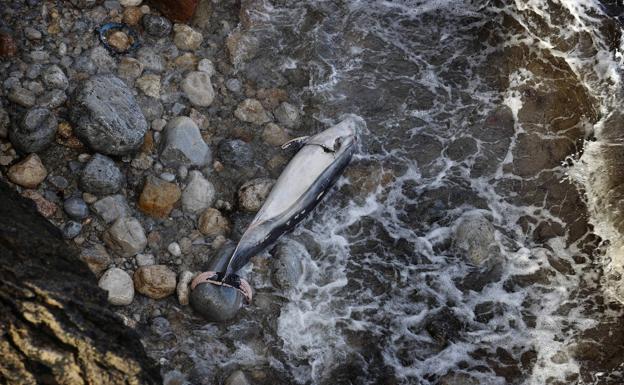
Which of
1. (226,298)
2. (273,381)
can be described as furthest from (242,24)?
(273,381)

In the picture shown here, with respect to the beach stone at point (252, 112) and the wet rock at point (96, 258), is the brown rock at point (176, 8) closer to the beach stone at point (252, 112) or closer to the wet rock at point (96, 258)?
the beach stone at point (252, 112)

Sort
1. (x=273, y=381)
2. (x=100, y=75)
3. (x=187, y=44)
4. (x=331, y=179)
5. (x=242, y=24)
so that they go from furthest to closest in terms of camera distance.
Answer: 1. (x=242, y=24)
2. (x=187, y=44)
3. (x=331, y=179)
4. (x=100, y=75)
5. (x=273, y=381)

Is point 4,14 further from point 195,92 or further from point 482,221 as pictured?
point 482,221

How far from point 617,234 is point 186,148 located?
13.6 ft

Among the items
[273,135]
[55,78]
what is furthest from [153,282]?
[55,78]

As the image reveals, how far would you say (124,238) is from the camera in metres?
4.43

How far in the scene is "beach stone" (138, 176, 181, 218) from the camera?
4684 mm

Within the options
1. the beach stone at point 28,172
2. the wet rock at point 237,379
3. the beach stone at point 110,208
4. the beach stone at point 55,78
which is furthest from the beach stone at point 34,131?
the wet rock at point 237,379

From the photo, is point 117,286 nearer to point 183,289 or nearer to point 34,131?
point 183,289

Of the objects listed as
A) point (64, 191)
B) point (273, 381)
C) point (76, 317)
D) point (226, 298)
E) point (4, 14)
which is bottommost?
point (273, 381)

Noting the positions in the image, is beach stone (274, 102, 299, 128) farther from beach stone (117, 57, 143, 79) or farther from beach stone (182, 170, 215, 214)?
beach stone (117, 57, 143, 79)

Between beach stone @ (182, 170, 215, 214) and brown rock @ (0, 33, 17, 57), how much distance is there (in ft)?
6.06

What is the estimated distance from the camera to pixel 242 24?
596 centimetres

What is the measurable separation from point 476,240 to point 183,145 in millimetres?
2818
